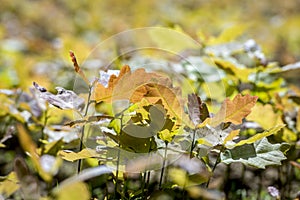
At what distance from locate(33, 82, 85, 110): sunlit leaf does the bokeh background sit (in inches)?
61.0

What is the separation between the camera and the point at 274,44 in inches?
122

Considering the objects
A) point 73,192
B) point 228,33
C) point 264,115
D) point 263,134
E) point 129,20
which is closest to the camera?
point 73,192

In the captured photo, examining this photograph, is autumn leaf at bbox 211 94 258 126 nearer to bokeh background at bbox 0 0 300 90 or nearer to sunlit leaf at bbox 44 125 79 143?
sunlit leaf at bbox 44 125 79 143

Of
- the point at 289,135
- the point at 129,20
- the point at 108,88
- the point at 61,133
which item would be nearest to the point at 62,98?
the point at 108,88

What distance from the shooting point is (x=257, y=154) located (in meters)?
0.75

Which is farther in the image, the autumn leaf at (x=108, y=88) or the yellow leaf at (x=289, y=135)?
the yellow leaf at (x=289, y=135)

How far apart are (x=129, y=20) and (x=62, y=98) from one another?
313 centimetres

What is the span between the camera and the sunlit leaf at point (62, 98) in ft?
2.31

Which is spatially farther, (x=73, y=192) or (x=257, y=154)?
(x=257, y=154)

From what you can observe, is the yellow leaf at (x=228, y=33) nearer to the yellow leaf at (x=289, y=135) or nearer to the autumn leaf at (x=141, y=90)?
the yellow leaf at (x=289, y=135)

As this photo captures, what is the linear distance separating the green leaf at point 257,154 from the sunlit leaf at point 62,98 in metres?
0.23

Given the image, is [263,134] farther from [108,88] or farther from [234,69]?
[234,69]

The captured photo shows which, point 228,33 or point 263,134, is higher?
point 228,33

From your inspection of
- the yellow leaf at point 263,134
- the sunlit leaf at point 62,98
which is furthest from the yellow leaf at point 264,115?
the sunlit leaf at point 62,98
